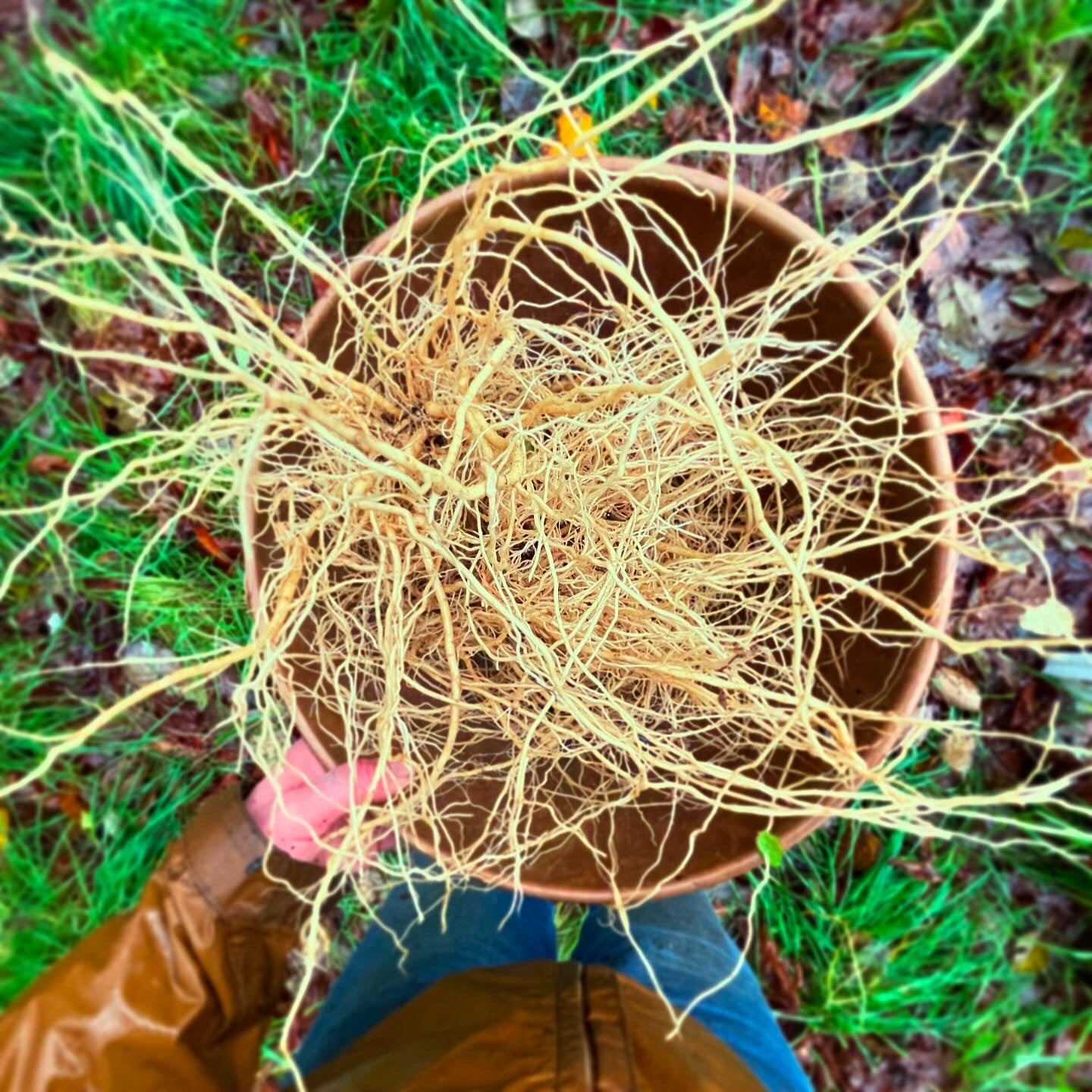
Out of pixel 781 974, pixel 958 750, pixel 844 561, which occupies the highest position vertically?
pixel 844 561

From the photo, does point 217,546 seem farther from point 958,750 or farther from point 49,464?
point 958,750

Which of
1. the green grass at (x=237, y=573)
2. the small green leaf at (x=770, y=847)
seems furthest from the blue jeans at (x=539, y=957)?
the small green leaf at (x=770, y=847)

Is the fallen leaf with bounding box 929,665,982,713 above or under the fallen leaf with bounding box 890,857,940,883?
above

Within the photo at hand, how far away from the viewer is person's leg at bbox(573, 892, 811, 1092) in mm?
819

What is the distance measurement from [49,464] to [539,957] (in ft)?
2.97

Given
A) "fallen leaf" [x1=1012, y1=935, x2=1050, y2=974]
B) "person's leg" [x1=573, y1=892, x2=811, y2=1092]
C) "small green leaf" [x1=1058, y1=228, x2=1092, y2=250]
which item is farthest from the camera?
"fallen leaf" [x1=1012, y1=935, x2=1050, y2=974]

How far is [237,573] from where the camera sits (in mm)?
1058

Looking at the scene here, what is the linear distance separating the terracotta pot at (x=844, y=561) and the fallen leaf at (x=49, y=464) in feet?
1.68

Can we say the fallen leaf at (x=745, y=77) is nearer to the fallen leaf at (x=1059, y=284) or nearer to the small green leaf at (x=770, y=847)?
the fallen leaf at (x=1059, y=284)

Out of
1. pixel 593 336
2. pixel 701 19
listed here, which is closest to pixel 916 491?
pixel 593 336

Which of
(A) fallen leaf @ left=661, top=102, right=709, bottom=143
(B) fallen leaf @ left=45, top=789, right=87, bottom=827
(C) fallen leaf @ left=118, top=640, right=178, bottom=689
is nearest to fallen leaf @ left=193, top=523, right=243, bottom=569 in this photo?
(C) fallen leaf @ left=118, top=640, right=178, bottom=689

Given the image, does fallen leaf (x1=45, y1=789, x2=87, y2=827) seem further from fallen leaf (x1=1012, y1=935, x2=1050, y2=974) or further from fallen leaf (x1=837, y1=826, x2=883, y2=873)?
fallen leaf (x1=1012, y1=935, x2=1050, y2=974)

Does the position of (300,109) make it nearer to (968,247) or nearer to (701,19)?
(701,19)

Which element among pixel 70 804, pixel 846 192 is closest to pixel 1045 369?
pixel 846 192
